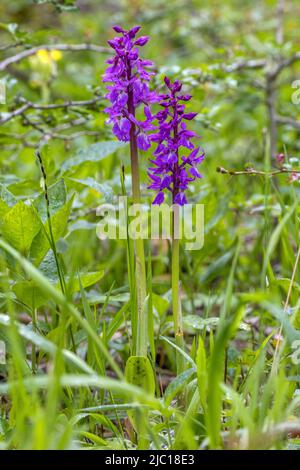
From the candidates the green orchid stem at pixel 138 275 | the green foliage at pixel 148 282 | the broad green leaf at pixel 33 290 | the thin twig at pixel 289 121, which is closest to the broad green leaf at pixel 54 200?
the green foliage at pixel 148 282

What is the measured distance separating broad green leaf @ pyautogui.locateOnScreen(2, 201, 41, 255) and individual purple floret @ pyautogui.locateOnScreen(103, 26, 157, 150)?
321 millimetres

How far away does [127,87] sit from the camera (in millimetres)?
1528

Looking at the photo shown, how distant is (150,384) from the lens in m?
1.46

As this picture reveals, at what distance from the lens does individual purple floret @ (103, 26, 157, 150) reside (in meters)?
1.52

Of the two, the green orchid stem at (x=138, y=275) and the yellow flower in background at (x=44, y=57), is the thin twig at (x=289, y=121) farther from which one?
the green orchid stem at (x=138, y=275)

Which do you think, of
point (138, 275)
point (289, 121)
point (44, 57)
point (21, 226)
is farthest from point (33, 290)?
point (289, 121)

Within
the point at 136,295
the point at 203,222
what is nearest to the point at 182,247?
the point at 203,222

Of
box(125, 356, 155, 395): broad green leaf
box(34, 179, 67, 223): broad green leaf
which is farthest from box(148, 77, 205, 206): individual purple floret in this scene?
box(125, 356, 155, 395): broad green leaf

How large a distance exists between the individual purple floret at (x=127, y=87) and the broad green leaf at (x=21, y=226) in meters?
0.32

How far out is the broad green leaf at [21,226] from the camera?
5.37 ft
